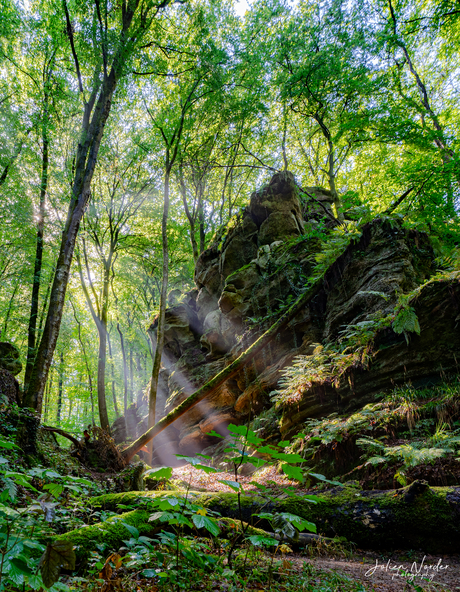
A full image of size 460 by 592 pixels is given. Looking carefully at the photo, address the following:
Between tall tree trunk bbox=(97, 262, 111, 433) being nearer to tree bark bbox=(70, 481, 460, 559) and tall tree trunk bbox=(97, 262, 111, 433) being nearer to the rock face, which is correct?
the rock face

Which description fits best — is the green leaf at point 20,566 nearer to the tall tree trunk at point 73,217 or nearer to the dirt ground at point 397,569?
the dirt ground at point 397,569

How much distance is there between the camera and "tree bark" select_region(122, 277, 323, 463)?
7.50 metres

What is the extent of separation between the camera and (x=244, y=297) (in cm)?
1275

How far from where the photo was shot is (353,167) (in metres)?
18.3

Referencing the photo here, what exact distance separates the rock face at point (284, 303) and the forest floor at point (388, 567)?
2.49m

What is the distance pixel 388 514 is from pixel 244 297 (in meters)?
9.77

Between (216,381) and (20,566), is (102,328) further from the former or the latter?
(20,566)

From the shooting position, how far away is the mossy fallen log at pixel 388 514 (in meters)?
3.17

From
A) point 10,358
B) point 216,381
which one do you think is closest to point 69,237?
point 216,381

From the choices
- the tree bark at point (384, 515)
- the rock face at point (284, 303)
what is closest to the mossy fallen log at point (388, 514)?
the tree bark at point (384, 515)

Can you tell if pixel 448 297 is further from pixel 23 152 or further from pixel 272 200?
pixel 23 152

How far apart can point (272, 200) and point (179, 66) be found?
24.6 feet

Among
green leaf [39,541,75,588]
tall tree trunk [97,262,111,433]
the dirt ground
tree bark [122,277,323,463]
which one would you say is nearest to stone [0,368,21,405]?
tree bark [122,277,323,463]

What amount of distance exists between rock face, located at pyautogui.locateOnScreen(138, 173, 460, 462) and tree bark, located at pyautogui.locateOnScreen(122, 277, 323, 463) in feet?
3.19
